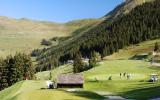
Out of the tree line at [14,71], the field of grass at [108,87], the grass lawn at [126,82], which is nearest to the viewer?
the field of grass at [108,87]

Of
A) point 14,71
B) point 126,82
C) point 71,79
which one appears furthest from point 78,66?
point 71,79

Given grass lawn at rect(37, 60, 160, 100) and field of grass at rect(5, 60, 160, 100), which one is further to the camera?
grass lawn at rect(37, 60, 160, 100)

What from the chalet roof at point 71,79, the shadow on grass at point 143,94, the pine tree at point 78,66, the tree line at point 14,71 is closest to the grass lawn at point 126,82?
the shadow on grass at point 143,94

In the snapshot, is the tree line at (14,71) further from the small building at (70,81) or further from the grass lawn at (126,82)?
the small building at (70,81)

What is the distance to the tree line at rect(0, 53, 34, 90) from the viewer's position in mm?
156750

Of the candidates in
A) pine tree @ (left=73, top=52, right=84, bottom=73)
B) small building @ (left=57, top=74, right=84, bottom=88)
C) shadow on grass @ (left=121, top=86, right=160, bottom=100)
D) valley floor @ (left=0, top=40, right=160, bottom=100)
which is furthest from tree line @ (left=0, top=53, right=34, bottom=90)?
shadow on grass @ (left=121, top=86, right=160, bottom=100)

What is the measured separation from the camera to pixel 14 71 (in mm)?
158125

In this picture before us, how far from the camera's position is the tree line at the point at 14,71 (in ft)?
514

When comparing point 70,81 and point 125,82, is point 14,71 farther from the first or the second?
point 125,82

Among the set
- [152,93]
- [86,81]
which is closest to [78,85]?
[86,81]

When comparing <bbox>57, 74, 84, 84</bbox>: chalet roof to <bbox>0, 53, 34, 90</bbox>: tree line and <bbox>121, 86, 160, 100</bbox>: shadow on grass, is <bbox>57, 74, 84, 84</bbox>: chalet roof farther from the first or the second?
<bbox>0, 53, 34, 90</bbox>: tree line

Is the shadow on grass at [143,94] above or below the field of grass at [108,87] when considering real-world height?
below

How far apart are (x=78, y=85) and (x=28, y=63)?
54975 mm

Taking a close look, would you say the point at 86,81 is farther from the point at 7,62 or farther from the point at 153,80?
the point at 7,62
